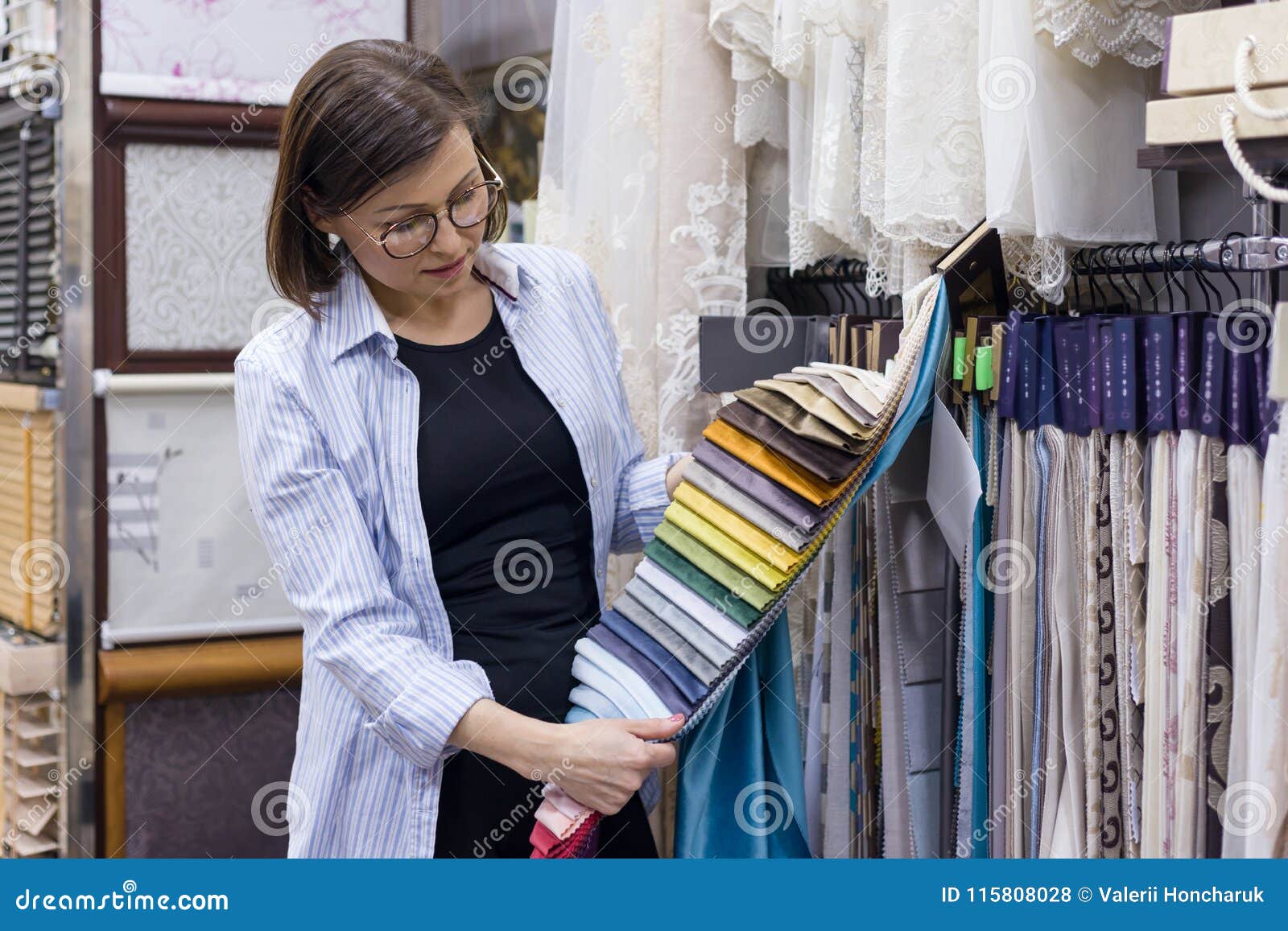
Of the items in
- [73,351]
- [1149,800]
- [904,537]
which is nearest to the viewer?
[1149,800]

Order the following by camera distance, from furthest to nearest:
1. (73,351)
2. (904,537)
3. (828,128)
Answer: (73,351) → (828,128) → (904,537)

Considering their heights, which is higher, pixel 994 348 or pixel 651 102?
pixel 651 102

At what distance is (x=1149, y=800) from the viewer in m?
1.18

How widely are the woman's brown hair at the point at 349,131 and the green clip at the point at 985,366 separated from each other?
0.61m

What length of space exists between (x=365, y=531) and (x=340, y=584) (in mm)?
63

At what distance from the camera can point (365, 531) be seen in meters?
1.31

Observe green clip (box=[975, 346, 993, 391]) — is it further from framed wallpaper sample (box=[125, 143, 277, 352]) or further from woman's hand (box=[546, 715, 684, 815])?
framed wallpaper sample (box=[125, 143, 277, 352])

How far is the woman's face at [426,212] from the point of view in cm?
128

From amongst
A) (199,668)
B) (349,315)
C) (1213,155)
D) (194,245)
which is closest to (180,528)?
(199,668)

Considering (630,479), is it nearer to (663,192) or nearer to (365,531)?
(365,531)

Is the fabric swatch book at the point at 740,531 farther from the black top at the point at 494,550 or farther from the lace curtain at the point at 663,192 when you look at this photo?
the lace curtain at the point at 663,192

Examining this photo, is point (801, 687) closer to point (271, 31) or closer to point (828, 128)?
point (828, 128)
